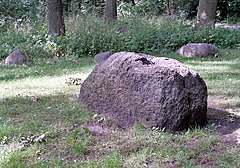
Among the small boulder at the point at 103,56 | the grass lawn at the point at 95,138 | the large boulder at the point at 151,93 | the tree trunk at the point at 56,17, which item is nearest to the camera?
the grass lawn at the point at 95,138

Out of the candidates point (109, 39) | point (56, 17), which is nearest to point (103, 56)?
point (109, 39)

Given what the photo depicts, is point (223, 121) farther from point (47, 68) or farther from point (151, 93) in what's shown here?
point (47, 68)

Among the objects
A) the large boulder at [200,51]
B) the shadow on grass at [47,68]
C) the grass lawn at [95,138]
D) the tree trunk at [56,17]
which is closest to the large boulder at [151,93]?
the grass lawn at [95,138]

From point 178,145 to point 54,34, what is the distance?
280 inches

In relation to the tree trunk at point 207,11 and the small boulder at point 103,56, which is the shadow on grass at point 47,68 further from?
the tree trunk at point 207,11

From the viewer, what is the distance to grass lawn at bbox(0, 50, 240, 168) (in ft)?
11.1

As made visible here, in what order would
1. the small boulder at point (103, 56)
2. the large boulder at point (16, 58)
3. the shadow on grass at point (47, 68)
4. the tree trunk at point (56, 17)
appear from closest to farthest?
the shadow on grass at point (47, 68) < the small boulder at point (103, 56) < the large boulder at point (16, 58) < the tree trunk at point (56, 17)

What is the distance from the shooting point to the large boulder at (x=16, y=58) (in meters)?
8.91

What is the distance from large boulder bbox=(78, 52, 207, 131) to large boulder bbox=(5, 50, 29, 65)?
4708 mm

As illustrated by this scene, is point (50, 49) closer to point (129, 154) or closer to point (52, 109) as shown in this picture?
point (52, 109)

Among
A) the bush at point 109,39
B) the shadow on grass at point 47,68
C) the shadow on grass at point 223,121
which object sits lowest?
the shadow on grass at point 223,121

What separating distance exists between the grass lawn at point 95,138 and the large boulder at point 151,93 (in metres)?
0.12

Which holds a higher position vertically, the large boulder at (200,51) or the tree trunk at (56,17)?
the tree trunk at (56,17)

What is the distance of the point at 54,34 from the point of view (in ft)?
33.5
